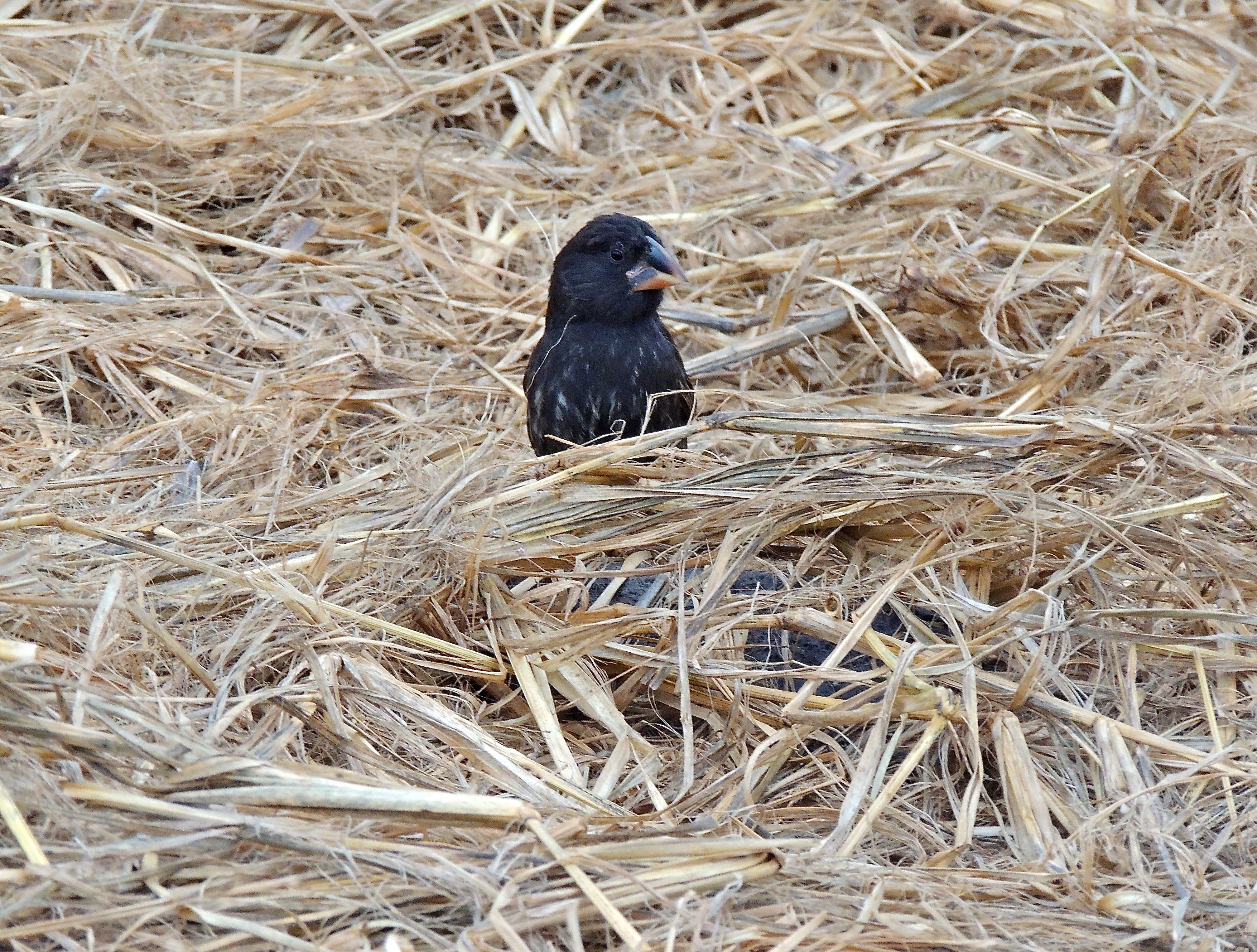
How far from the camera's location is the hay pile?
1.80m

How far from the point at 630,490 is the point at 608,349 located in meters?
0.89

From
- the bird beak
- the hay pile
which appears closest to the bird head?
the bird beak

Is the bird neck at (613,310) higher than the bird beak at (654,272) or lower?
lower

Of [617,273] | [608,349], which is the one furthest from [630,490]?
[617,273]

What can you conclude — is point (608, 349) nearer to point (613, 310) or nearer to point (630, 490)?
point (613, 310)

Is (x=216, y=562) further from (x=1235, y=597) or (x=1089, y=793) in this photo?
(x=1235, y=597)

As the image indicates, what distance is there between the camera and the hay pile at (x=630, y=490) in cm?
180

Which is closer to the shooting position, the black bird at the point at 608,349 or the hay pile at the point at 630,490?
the hay pile at the point at 630,490

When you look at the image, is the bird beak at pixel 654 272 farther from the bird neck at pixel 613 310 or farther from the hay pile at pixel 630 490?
the hay pile at pixel 630 490

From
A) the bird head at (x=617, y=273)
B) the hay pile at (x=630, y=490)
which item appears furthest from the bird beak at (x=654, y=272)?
the hay pile at (x=630, y=490)

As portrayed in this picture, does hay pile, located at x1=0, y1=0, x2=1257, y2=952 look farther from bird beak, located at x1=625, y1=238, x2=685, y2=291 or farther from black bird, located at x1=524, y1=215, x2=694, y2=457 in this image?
bird beak, located at x1=625, y1=238, x2=685, y2=291

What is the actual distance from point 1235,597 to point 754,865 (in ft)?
3.54

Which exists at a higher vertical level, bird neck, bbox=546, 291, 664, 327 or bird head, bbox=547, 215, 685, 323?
bird head, bbox=547, 215, 685, 323

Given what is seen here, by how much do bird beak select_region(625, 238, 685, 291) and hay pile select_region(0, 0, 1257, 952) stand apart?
1.24 feet
